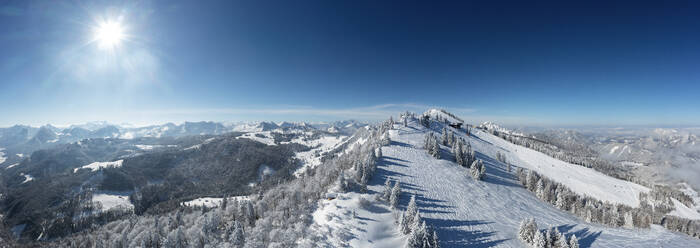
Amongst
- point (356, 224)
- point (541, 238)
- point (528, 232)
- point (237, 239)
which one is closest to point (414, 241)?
point (356, 224)

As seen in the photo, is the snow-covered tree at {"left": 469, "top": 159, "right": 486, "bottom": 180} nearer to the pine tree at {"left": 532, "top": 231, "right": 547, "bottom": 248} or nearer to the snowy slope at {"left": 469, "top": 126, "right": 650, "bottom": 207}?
the pine tree at {"left": 532, "top": 231, "right": 547, "bottom": 248}

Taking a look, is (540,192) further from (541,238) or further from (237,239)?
(237,239)

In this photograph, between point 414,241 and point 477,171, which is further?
point 477,171

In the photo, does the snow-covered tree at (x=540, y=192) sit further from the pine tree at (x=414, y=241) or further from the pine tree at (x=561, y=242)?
the pine tree at (x=414, y=241)

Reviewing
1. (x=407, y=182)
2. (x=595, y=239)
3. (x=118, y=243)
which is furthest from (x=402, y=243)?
(x=118, y=243)

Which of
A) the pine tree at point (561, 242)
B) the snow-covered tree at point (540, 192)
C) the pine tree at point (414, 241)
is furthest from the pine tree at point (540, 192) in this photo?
the pine tree at point (414, 241)

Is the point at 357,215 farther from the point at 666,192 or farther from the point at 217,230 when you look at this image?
the point at 666,192

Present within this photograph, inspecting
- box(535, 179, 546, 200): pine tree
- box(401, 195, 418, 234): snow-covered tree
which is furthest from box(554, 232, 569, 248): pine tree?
box(535, 179, 546, 200): pine tree

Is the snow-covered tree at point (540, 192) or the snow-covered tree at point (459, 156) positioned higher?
the snow-covered tree at point (459, 156)
